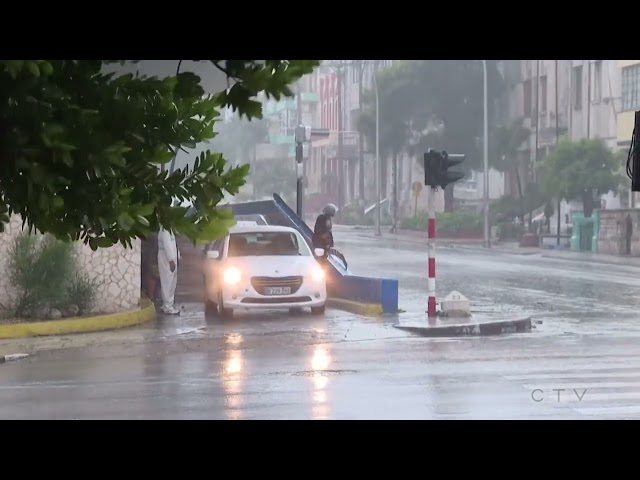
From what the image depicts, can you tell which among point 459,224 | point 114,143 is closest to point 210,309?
point 114,143

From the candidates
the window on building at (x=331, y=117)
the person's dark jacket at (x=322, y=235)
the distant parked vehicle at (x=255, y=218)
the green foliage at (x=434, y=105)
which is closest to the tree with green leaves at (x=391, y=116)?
the green foliage at (x=434, y=105)

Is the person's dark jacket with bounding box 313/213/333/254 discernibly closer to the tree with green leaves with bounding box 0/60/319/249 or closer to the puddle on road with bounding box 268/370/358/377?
the puddle on road with bounding box 268/370/358/377

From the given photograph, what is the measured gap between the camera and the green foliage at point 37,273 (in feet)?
59.5

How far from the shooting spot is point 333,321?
1939 centimetres

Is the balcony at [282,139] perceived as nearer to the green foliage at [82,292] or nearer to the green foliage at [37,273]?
the green foliage at [82,292]

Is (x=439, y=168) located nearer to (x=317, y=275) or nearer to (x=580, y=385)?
(x=317, y=275)

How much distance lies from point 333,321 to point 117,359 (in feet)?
16.4

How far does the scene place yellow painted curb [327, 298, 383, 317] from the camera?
20281 mm

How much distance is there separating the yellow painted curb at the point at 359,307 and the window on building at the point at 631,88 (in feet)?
95.0

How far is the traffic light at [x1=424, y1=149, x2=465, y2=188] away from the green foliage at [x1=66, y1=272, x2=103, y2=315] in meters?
5.25

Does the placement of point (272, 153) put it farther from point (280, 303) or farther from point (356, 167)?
point (280, 303)

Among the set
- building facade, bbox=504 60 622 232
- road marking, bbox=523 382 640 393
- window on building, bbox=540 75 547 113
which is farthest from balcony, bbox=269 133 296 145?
road marking, bbox=523 382 640 393

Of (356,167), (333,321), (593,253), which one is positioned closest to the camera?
(333,321)
